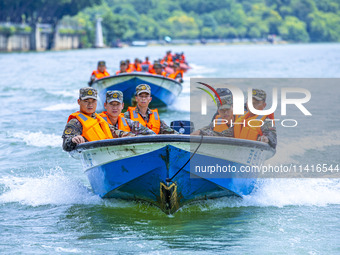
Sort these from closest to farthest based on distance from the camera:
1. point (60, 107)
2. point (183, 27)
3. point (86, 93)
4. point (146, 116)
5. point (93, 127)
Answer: point (86, 93) < point (93, 127) < point (146, 116) < point (60, 107) < point (183, 27)

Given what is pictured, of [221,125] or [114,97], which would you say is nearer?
[114,97]

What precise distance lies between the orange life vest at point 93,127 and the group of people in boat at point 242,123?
1.25 metres

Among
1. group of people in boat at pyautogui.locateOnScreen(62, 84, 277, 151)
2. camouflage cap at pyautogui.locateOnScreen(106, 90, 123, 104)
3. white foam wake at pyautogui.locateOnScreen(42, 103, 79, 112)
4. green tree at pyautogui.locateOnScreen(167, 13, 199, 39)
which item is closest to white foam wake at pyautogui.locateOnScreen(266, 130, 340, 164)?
group of people in boat at pyautogui.locateOnScreen(62, 84, 277, 151)

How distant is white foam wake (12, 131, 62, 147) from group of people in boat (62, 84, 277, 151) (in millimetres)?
4885

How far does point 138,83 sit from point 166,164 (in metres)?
10.8

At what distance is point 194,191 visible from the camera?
7812mm

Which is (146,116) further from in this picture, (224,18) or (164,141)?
(224,18)

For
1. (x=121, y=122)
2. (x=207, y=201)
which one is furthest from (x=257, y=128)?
(x=121, y=122)

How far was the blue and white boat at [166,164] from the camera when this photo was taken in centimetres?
721

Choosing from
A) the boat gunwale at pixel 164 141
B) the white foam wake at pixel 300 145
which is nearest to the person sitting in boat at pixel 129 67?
the white foam wake at pixel 300 145

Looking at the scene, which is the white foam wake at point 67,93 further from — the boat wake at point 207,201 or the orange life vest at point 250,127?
the orange life vest at point 250,127

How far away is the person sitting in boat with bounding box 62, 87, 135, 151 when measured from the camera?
25.1ft

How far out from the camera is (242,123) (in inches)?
322

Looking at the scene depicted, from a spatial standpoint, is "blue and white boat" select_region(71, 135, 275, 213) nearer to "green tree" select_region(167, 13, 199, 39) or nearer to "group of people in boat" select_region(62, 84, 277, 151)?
"group of people in boat" select_region(62, 84, 277, 151)
